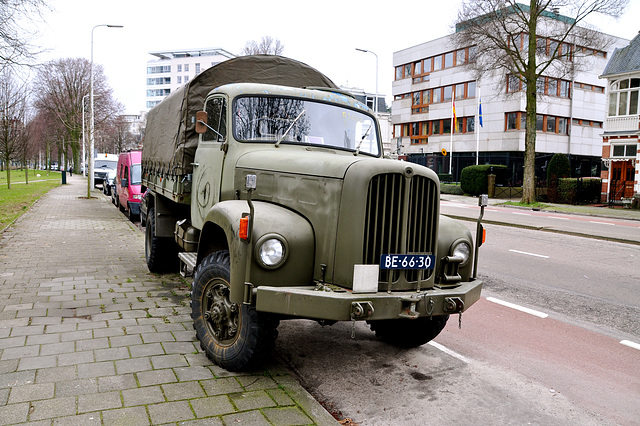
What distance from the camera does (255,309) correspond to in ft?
13.0

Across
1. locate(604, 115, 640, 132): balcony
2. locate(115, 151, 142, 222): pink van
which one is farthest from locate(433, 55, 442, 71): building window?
locate(115, 151, 142, 222): pink van

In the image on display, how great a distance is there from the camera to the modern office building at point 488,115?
45.1 metres

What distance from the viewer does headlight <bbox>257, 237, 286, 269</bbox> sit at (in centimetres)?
389

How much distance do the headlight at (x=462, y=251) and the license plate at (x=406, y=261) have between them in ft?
1.54

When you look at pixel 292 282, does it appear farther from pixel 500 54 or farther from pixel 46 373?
pixel 500 54

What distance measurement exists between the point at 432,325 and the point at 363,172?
184 centimetres

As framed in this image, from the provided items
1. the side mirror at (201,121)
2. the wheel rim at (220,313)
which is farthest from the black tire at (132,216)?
the wheel rim at (220,313)

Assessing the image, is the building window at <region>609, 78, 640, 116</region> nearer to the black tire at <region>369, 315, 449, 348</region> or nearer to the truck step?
the black tire at <region>369, 315, 449, 348</region>

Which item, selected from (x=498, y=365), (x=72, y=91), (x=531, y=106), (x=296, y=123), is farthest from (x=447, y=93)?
(x=498, y=365)

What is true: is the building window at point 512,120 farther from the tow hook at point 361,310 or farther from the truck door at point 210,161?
the tow hook at point 361,310

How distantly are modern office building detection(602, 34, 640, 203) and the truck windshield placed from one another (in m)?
29.0

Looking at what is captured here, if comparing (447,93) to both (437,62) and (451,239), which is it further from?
(451,239)

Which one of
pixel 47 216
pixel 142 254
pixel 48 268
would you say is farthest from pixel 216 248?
pixel 47 216

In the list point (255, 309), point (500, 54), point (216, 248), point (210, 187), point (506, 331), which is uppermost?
point (500, 54)
